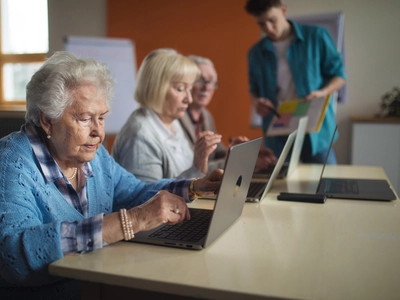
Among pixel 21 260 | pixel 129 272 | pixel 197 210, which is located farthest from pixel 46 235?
pixel 197 210

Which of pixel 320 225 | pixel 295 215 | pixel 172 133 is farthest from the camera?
pixel 172 133

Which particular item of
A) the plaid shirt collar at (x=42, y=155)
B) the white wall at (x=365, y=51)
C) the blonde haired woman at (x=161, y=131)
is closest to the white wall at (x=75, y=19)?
the white wall at (x=365, y=51)

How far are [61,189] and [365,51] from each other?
3.34m

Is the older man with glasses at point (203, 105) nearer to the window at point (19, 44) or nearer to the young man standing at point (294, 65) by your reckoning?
the young man standing at point (294, 65)

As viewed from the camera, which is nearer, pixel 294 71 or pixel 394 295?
pixel 394 295

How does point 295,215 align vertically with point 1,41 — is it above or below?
below

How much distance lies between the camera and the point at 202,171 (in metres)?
1.64

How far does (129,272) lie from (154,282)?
0.06 meters

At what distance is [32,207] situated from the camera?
3.14 ft

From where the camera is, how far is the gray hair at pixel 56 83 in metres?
1.07

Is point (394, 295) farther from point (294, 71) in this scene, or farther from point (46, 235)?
point (294, 71)

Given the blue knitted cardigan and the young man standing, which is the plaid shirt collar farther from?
the young man standing

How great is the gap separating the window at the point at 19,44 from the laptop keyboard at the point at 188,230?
14.1 feet

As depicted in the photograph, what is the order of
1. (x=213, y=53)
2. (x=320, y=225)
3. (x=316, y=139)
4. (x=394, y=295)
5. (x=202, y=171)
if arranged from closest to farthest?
(x=394, y=295)
(x=320, y=225)
(x=202, y=171)
(x=316, y=139)
(x=213, y=53)
